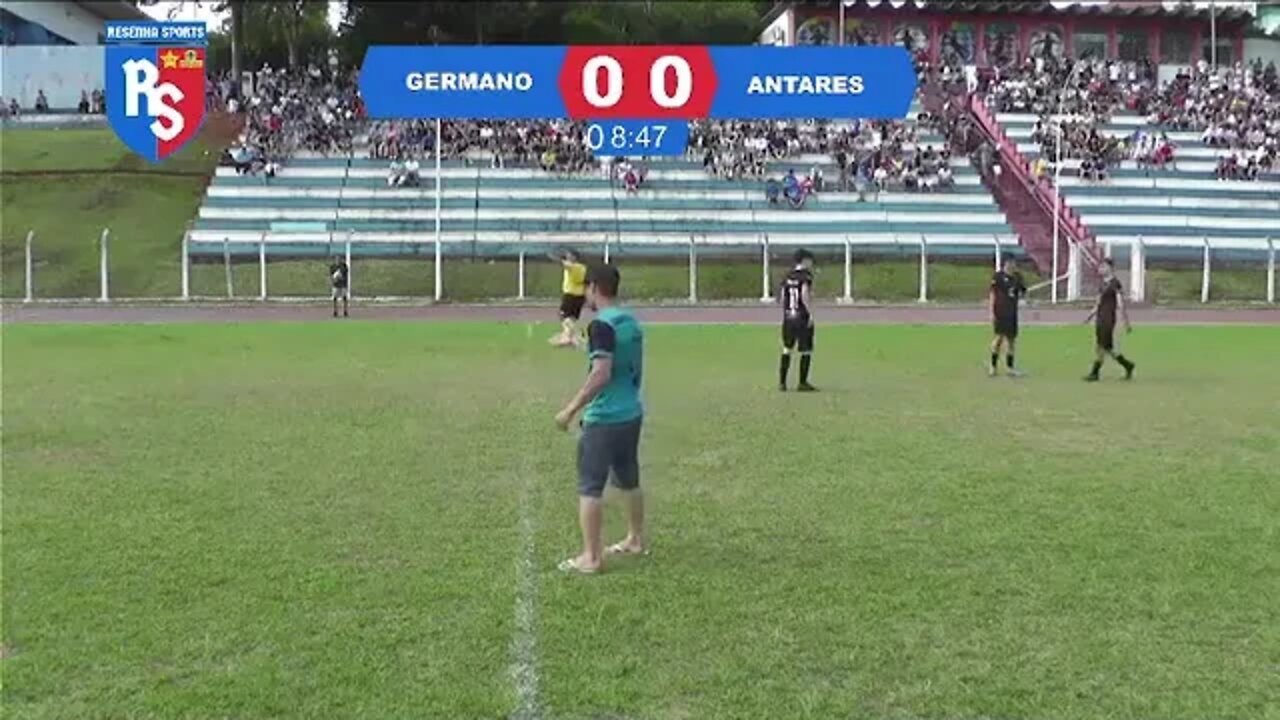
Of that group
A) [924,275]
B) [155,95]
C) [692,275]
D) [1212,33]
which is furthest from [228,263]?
[1212,33]

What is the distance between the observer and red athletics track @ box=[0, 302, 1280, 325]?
32.0m

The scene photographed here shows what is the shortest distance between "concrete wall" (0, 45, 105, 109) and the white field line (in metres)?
58.3

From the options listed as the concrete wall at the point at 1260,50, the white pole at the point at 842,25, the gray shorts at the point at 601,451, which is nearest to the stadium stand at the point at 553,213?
the white pole at the point at 842,25

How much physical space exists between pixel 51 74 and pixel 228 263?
28.5 meters

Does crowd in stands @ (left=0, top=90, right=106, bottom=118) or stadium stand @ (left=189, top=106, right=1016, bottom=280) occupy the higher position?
crowd in stands @ (left=0, top=90, right=106, bottom=118)

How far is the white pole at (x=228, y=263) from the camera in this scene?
126 ft

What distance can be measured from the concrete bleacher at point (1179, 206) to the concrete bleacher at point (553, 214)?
3.40 m

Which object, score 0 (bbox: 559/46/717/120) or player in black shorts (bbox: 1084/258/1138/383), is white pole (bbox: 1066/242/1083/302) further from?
player in black shorts (bbox: 1084/258/1138/383)

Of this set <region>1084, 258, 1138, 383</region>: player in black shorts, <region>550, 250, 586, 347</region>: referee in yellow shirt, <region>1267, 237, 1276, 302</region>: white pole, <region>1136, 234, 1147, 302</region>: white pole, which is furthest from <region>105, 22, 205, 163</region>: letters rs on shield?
<region>1267, 237, 1276, 302</region>: white pole

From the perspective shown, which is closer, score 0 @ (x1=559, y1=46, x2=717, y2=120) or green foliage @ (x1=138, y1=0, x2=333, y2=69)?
score 0 @ (x1=559, y1=46, x2=717, y2=120)

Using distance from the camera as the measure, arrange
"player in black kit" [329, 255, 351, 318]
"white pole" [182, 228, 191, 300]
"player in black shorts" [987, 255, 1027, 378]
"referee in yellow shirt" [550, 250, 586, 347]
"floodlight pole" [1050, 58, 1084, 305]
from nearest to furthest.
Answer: "player in black shorts" [987, 255, 1027, 378]
"referee in yellow shirt" [550, 250, 586, 347]
"player in black kit" [329, 255, 351, 318]
"white pole" [182, 228, 191, 300]
"floodlight pole" [1050, 58, 1084, 305]

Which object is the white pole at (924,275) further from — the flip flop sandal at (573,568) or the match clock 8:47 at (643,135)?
the flip flop sandal at (573,568)

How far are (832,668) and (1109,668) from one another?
1165 millimetres

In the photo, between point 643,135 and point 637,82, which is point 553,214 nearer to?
point 643,135
